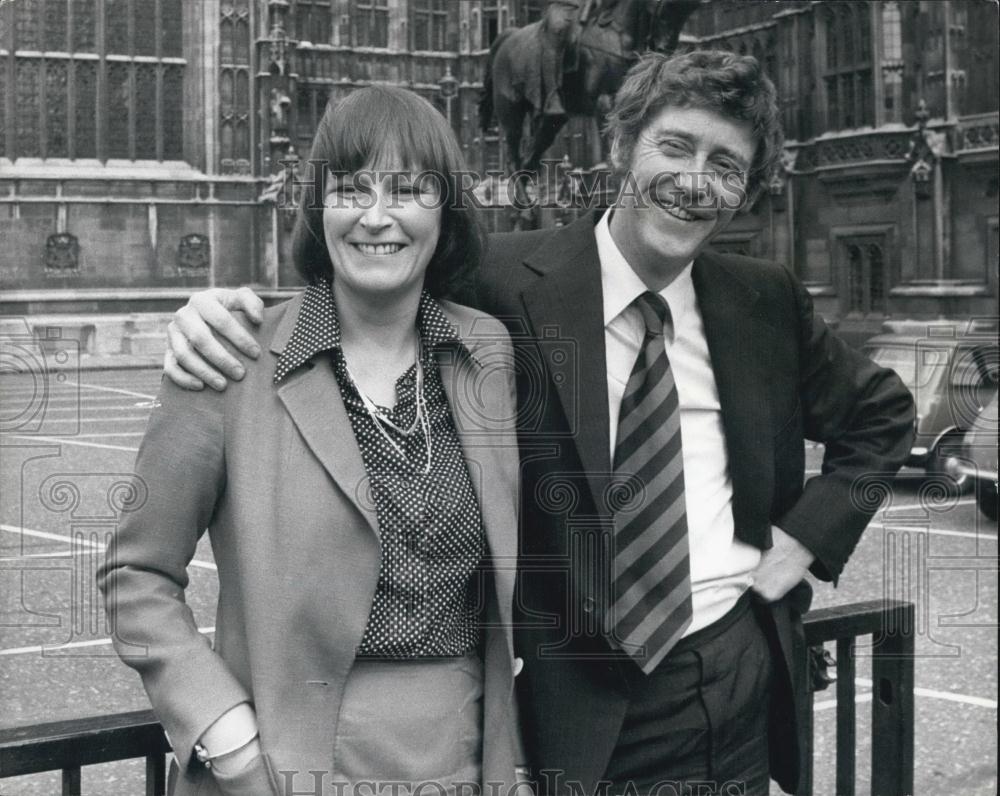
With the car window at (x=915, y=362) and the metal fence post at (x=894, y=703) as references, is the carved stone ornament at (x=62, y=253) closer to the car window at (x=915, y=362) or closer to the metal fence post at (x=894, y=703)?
the car window at (x=915, y=362)

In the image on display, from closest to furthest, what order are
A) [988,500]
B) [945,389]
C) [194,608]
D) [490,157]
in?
1. [194,608]
2. [988,500]
3. [945,389]
4. [490,157]

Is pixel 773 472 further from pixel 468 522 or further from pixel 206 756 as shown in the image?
pixel 206 756

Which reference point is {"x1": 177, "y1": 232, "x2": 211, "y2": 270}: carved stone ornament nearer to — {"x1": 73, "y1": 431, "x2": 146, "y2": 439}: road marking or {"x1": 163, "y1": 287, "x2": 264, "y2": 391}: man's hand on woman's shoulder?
{"x1": 73, "y1": 431, "x2": 146, "y2": 439}: road marking

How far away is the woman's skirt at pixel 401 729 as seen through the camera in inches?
63.1

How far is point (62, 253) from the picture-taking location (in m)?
23.2

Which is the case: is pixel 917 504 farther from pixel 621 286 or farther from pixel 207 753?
pixel 207 753

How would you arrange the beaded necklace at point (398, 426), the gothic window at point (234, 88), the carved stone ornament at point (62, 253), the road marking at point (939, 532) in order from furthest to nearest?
the carved stone ornament at point (62, 253) < the gothic window at point (234, 88) < the road marking at point (939, 532) < the beaded necklace at point (398, 426)

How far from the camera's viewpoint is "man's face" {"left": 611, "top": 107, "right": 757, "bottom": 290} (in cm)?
192

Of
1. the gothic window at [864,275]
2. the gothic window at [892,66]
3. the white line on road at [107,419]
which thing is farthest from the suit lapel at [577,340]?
the gothic window at [892,66]

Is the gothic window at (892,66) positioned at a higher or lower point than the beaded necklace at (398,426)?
higher

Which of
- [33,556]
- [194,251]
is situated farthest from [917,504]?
[194,251]

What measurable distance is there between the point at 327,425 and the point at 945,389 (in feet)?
27.5

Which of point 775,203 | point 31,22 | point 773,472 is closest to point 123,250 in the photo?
point 31,22

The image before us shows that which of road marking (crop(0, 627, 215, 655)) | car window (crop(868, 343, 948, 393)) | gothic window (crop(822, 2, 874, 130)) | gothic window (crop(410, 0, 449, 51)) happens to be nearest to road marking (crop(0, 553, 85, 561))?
road marking (crop(0, 627, 215, 655))
